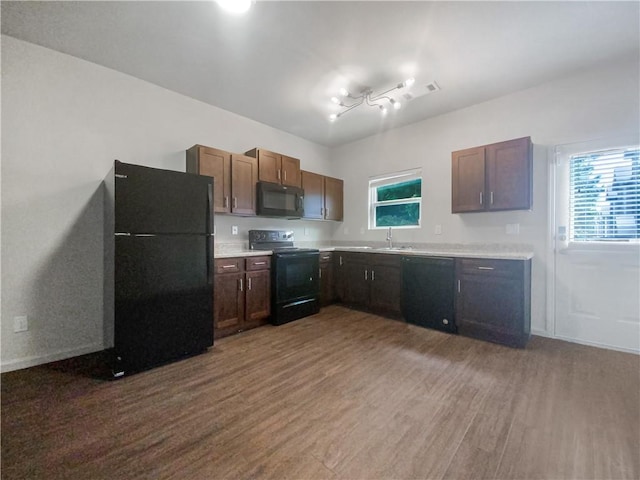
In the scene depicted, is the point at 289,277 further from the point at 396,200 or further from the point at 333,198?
the point at 396,200

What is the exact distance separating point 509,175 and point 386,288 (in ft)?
6.41

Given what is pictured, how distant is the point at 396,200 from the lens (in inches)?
171

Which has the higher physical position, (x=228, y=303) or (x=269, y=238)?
(x=269, y=238)

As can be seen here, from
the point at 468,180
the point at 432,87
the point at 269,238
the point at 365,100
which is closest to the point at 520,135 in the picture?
the point at 468,180

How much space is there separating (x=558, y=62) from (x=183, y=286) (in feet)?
13.7

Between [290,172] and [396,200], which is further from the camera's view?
[396,200]

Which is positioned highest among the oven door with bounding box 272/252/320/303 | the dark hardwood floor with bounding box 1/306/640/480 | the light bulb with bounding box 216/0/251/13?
the light bulb with bounding box 216/0/251/13

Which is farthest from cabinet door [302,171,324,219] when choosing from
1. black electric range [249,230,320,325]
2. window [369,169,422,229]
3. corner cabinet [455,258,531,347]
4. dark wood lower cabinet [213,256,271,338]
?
corner cabinet [455,258,531,347]

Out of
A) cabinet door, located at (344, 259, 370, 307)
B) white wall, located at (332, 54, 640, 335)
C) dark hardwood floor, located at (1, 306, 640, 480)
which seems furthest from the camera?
cabinet door, located at (344, 259, 370, 307)

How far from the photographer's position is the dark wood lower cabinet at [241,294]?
9.54 feet

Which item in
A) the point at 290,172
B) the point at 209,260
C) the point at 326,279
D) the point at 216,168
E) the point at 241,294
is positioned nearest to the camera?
the point at 209,260

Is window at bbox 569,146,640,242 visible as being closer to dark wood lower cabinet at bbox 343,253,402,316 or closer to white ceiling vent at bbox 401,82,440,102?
white ceiling vent at bbox 401,82,440,102

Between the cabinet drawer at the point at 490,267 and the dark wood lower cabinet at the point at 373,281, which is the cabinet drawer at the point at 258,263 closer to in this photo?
the dark wood lower cabinet at the point at 373,281

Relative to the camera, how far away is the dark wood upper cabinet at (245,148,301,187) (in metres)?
3.64
